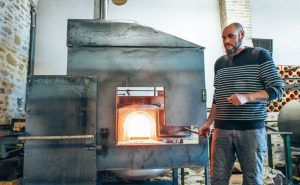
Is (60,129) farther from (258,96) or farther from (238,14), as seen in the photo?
(238,14)

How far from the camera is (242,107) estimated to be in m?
1.96

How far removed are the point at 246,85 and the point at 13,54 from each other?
3296mm

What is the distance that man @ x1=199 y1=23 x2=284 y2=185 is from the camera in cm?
185

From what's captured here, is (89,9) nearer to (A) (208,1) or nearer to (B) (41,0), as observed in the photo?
(B) (41,0)

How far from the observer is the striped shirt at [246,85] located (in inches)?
75.0

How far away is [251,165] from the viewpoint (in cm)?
184

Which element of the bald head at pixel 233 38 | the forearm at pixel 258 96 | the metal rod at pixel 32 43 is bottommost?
the forearm at pixel 258 96

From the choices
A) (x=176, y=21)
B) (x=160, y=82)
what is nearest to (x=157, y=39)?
(x=160, y=82)

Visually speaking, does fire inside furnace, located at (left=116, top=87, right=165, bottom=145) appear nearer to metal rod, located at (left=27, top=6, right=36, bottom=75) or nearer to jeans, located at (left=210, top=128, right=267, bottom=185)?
jeans, located at (left=210, top=128, right=267, bottom=185)

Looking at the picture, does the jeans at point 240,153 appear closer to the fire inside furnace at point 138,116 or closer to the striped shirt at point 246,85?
the striped shirt at point 246,85

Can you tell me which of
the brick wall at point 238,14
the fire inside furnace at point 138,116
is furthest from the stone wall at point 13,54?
the brick wall at point 238,14

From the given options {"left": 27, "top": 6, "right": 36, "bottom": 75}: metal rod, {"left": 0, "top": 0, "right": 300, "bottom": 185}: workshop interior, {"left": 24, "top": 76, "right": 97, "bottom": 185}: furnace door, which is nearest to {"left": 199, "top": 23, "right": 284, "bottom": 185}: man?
{"left": 0, "top": 0, "right": 300, "bottom": 185}: workshop interior

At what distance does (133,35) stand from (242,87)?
1.18m

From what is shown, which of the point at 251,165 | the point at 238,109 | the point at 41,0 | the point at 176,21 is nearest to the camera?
the point at 251,165
